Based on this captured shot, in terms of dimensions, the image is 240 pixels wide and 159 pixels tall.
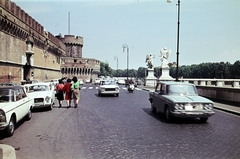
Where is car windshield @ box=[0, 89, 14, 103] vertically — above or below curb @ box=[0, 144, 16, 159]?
above

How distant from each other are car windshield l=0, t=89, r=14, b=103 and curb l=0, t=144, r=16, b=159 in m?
2.45

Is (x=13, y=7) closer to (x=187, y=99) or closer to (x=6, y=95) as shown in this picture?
(x=6, y=95)

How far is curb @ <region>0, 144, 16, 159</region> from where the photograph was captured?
5.39m

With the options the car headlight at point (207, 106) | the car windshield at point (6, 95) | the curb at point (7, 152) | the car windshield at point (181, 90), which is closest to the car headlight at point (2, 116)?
the curb at point (7, 152)

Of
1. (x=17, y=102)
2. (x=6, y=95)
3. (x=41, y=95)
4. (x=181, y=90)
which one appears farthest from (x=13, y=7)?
(x=181, y=90)

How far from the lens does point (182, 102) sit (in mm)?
9422

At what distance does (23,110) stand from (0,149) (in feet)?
10.5

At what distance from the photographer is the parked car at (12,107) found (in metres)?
7.13

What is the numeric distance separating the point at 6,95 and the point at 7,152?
3.41 meters

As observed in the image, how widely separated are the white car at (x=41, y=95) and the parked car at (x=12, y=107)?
225cm

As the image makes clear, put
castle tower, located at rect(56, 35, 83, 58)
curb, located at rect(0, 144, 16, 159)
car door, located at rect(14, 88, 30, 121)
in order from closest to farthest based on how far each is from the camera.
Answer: curb, located at rect(0, 144, 16, 159)
car door, located at rect(14, 88, 30, 121)
castle tower, located at rect(56, 35, 83, 58)

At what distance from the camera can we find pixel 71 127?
28.3 feet

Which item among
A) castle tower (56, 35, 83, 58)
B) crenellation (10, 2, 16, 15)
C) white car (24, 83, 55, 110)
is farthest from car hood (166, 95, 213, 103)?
castle tower (56, 35, 83, 58)

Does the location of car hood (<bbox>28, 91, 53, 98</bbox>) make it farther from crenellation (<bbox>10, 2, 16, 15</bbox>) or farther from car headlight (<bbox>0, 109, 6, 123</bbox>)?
crenellation (<bbox>10, 2, 16, 15</bbox>)
